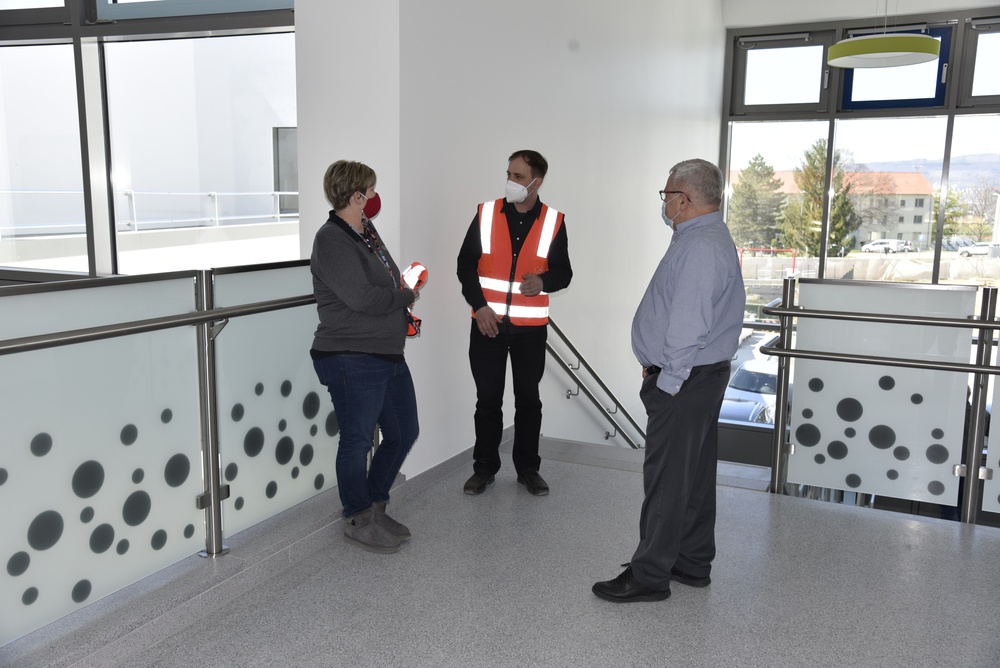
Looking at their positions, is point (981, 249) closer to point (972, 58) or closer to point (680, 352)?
point (972, 58)

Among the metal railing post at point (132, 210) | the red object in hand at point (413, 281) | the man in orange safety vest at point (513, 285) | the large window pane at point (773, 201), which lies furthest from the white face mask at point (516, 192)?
the large window pane at point (773, 201)

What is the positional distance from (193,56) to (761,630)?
15.1 feet

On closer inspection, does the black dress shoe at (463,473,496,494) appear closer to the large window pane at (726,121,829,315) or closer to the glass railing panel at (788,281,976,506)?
the glass railing panel at (788,281,976,506)

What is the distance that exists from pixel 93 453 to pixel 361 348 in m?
0.95

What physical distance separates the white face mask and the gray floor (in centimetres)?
139

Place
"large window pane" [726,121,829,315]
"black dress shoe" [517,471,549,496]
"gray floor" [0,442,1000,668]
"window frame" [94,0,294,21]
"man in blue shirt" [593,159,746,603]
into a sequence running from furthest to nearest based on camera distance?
"large window pane" [726,121,829,315] → "window frame" [94,0,294,21] → "black dress shoe" [517,471,549,496] → "man in blue shirt" [593,159,746,603] → "gray floor" [0,442,1000,668]

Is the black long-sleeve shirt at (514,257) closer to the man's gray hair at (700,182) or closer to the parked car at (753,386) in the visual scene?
the man's gray hair at (700,182)

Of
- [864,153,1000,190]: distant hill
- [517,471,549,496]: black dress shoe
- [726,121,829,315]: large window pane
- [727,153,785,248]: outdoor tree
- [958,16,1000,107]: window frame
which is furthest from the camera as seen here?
[727,153,785,248]: outdoor tree

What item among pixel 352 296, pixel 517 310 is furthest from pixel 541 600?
pixel 517 310

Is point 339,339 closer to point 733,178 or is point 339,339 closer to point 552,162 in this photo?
point 552,162

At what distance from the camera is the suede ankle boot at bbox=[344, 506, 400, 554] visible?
3.19 m

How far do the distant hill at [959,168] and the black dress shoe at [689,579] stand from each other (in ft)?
24.1

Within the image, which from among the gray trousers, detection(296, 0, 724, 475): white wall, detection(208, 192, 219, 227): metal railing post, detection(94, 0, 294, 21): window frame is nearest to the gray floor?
the gray trousers

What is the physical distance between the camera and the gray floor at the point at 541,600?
2.48 m
